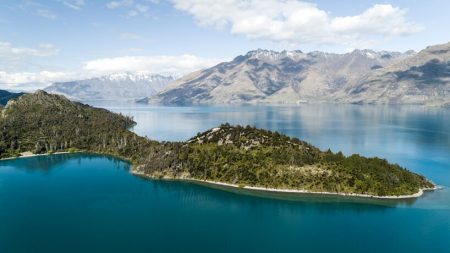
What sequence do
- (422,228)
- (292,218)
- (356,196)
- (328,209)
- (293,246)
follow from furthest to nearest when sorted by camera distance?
(356,196) < (328,209) < (292,218) < (422,228) < (293,246)

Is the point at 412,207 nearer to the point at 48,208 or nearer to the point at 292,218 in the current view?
the point at 292,218

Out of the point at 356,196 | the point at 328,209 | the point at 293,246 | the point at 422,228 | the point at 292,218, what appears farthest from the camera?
the point at 356,196

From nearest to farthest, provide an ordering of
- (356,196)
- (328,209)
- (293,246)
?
(293,246) → (328,209) → (356,196)

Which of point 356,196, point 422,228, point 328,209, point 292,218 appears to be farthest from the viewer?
point 356,196

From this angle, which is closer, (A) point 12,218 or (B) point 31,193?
(A) point 12,218

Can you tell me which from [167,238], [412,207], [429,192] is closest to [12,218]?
[167,238]

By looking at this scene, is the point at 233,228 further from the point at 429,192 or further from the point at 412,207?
the point at 429,192

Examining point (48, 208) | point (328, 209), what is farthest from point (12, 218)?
point (328, 209)

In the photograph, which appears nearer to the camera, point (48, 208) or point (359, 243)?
point (359, 243)
